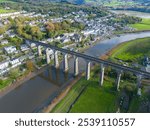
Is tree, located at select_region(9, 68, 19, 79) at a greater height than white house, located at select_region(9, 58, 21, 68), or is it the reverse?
white house, located at select_region(9, 58, 21, 68)

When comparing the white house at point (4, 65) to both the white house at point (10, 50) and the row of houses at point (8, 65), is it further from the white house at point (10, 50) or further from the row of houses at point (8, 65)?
the white house at point (10, 50)

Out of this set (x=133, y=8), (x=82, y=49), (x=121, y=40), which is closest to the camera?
(x=82, y=49)

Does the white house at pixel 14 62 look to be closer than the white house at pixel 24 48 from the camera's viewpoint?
Yes

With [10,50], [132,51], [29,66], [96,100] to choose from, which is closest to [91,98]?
[96,100]

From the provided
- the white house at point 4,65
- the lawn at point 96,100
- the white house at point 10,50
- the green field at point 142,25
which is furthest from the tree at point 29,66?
the green field at point 142,25

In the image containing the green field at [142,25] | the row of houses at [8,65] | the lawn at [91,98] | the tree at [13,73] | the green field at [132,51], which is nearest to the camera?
the lawn at [91,98]

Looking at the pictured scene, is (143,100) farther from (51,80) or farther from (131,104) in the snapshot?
(51,80)

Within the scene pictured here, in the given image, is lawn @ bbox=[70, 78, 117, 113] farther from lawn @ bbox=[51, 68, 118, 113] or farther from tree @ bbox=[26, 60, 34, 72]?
tree @ bbox=[26, 60, 34, 72]

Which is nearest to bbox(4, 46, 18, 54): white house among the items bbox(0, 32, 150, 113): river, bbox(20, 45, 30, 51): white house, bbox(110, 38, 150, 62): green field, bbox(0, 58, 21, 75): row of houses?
bbox(20, 45, 30, 51): white house

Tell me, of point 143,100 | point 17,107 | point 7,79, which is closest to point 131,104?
point 143,100
